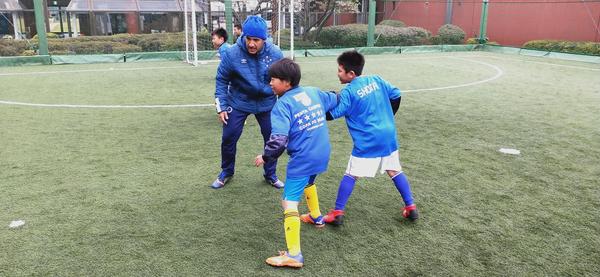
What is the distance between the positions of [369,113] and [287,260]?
1318 mm

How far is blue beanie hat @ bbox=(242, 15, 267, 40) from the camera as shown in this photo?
4.38 m

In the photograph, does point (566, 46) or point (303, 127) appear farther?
point (566, 46)

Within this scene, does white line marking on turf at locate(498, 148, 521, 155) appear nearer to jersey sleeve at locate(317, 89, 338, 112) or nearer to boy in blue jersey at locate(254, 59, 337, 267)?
jersey sleeve at locate(317, 89, 338, 112)

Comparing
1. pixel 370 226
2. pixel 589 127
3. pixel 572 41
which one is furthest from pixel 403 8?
pixel 370 226

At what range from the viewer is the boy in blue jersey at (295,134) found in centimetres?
338

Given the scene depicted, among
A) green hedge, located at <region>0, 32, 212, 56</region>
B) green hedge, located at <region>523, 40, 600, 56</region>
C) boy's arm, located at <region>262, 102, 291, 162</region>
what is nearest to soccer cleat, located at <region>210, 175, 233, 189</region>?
boy's arm, located at <region>262, 102, 291, 162</region>

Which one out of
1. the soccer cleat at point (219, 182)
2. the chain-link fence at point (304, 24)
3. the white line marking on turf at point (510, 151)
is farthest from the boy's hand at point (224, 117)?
the chain-link fence at point (304, 24)

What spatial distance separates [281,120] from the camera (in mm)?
3336

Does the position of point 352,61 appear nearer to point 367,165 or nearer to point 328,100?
point 328,100

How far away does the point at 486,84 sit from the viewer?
12.2 m

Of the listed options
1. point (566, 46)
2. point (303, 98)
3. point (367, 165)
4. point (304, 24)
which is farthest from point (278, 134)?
point (304, 24)

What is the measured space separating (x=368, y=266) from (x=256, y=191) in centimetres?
183

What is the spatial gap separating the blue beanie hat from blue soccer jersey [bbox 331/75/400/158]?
3.47 feet

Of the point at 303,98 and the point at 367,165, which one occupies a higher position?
the point at 303,98
